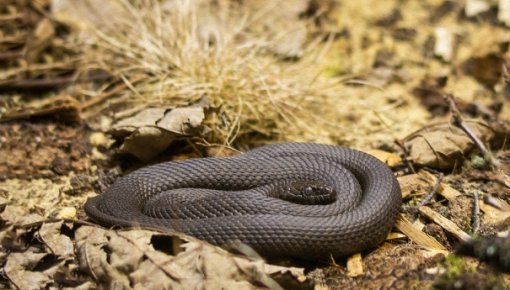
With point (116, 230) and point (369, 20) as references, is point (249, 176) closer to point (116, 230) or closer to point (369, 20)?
point (116, 230)

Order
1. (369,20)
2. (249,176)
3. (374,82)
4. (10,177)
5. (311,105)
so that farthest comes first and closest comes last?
(369,20) → (374,82) → (311,105) → (10,177) → (249,176)

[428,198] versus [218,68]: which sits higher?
[218,68]

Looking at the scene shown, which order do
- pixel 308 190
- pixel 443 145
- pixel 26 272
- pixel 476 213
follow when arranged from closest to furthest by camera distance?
1. pixel 26 272
2. pixel 476 213
3. pixel 308 190
4. pixel 443 145

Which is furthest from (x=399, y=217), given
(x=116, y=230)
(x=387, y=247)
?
(x=116, y=230)

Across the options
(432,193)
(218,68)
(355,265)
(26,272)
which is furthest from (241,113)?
(26,272)

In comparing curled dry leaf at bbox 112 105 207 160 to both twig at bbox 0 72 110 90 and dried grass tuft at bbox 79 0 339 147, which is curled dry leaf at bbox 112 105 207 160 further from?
twig at bbox 0 72 110 90

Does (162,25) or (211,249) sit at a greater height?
(162,25)

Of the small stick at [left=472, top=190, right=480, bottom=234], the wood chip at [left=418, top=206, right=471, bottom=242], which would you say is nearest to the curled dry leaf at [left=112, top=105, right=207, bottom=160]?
the wood chip at [left=418, top=206, right=471, bottom=242]

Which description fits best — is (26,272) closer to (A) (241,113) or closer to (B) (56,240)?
(B) (56,240)
